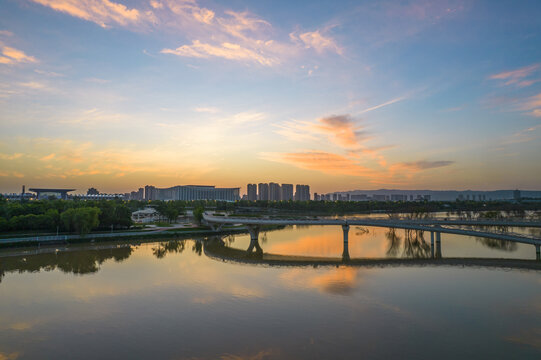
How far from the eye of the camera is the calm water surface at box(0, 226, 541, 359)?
43.9 ft

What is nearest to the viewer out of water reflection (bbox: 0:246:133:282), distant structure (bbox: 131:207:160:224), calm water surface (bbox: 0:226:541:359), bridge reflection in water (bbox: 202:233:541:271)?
calm water surface (bbox: 0:226:541:359)

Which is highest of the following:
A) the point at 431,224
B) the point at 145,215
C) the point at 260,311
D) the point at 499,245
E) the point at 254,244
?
the point at 431,224

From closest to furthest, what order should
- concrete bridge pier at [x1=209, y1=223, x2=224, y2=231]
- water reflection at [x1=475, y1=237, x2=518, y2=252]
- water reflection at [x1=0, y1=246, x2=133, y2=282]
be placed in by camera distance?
water reflection at [x1=0, y1=246, x2=133, y2=282], water reflection at [x1=475, y1=237, x2=518, y2=252], concrete bridge pier at [x1=209, y1=223, x2=224, y2=231]

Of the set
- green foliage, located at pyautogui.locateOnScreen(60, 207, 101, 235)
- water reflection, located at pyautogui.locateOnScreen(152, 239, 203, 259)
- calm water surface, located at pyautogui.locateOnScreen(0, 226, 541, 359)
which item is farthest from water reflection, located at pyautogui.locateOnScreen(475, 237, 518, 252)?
green foliage, located at pyautogui.locateOnScreen(60, 207, 101, 235)

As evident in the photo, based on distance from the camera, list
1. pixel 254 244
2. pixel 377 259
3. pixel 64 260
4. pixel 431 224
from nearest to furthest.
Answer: pixel 64 260 < pixel 377 259 < pixel 431 224 < pixel 254 244

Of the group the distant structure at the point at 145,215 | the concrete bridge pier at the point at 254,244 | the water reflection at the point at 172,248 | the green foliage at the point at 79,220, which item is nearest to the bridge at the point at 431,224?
the concrete bridge pier at the point at 254,244

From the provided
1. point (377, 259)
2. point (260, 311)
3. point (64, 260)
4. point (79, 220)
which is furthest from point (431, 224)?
point (79, 220)

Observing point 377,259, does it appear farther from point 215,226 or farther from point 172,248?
point 215,226

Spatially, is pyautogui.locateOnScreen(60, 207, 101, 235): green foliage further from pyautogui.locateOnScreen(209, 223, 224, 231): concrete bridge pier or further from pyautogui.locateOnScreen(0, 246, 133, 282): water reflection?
pyautogui.locateOnScreen(209, 223, 224, 231): concrete bridge pier

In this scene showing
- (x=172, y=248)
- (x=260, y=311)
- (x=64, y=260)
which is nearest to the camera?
(x=260, y=311)

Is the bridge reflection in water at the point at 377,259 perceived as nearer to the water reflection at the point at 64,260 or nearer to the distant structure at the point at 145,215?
the water reflection at the point at 64,260

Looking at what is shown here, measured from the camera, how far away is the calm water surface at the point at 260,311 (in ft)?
43.9

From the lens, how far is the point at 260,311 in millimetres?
17719

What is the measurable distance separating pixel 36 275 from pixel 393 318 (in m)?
27.1
